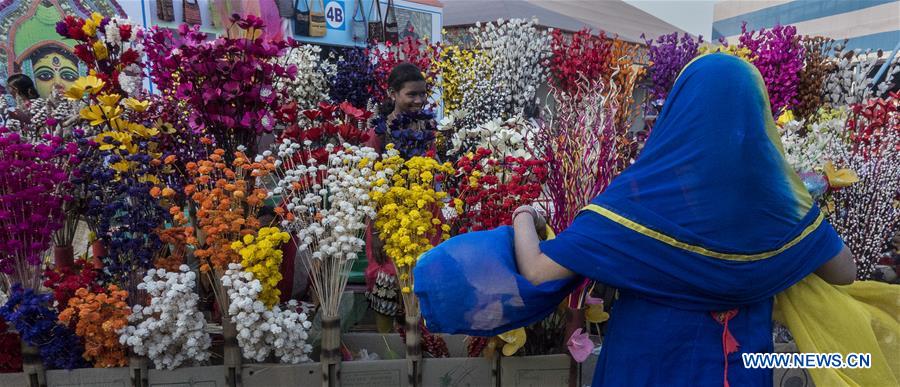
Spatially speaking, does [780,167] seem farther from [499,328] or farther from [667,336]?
[499,328]

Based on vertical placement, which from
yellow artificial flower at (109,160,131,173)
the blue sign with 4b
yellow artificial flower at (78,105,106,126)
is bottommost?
yellow artificial flower at (109,160,131,173)

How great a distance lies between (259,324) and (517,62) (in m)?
4.17

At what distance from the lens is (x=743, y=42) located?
475 centimetres

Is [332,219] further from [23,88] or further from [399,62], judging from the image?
[399,62]

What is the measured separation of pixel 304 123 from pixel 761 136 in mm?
2403

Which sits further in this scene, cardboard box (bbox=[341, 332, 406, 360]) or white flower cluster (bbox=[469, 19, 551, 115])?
white flower cluster (bbox=[469, 19, 551, 115])

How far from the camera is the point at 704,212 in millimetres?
975

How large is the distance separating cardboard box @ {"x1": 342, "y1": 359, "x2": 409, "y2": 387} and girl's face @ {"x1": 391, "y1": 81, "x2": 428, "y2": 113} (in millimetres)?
1268

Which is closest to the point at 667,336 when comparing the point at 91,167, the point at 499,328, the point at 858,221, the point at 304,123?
the point at 499,328

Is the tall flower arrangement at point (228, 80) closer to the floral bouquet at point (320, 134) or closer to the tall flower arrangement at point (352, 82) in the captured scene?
the floral bouquet at point (320, 134)

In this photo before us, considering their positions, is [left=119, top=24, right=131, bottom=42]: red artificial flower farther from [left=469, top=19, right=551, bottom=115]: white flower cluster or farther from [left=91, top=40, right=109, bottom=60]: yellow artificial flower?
[left=469, top=19, right=551, bottom=115]: white flower cluster

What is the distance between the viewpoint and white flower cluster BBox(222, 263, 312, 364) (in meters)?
1.65

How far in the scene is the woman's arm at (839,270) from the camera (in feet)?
3.70

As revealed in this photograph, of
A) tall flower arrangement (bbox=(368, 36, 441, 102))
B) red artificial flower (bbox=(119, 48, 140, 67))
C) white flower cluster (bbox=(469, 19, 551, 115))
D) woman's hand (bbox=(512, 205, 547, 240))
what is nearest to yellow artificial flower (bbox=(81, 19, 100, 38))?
red artificial flower (bbox=(119, 48, 140, 67))
